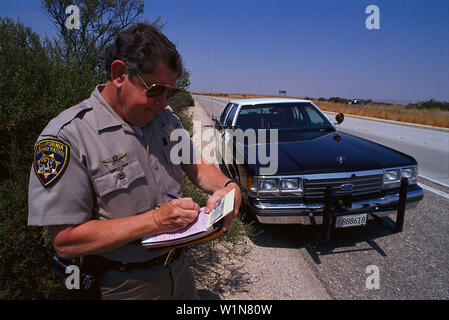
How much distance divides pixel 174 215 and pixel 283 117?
404 cm

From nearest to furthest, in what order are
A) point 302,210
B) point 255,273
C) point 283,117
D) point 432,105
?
point 255,273 < point 302,210 < point 283,117 < point 432,105

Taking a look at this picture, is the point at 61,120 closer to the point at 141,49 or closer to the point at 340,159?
the point at 141,49

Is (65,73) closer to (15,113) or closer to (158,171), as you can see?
(15,113)

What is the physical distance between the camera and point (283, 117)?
4879 mm

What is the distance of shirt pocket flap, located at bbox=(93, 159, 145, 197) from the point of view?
3.96ft

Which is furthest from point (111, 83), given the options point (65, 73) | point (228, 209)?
point (65, 73)

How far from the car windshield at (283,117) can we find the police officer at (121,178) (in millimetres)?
3360

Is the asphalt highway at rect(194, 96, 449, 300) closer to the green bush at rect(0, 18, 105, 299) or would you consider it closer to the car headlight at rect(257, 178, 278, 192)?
the car headlight at rect(257, 178, 278, 192)

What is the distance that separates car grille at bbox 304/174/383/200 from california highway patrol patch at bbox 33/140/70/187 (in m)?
2.54

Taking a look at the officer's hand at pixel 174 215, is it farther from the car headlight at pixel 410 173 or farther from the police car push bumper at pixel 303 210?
the car headlight at pixel 410 173

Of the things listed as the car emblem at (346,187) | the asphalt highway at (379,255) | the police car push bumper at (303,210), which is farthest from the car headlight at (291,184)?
the asphalt highway at (379,255)

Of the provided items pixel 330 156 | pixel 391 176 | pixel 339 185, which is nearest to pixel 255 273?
pixel 339 185

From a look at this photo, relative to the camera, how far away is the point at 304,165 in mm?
3203
